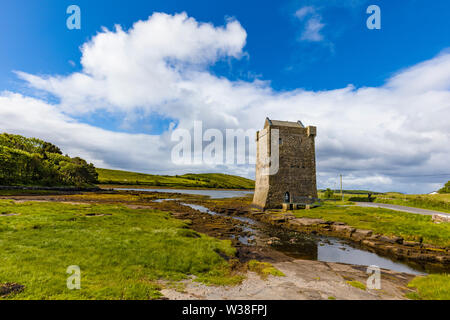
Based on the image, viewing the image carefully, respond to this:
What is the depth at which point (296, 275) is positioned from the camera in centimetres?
1087

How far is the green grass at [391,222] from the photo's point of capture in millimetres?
18242

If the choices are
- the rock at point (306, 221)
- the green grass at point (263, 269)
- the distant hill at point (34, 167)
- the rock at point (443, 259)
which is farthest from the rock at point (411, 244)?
the distant hill at point (34, 167)

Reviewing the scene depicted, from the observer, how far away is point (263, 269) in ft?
38.2

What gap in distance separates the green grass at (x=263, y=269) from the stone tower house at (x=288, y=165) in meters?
26.4

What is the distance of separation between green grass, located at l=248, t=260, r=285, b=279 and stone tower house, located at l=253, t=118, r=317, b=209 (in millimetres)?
26390

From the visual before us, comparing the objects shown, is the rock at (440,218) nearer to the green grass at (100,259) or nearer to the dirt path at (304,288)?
the dirt path at (304,288)

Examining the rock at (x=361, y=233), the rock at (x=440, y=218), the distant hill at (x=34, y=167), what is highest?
the distant hill at (x=34, y=167)

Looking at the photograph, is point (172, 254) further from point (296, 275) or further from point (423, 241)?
point (423, 241)

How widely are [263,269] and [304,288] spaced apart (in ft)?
9.98

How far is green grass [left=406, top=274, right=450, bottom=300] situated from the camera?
8.49 metres

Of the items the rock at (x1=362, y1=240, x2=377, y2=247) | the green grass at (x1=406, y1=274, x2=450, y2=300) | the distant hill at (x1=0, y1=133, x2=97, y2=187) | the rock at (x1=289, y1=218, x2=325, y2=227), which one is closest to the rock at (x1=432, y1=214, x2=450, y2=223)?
the rock at (x1=362, y1=240, x2=377, y2=247)

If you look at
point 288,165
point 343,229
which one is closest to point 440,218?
point 343,229
